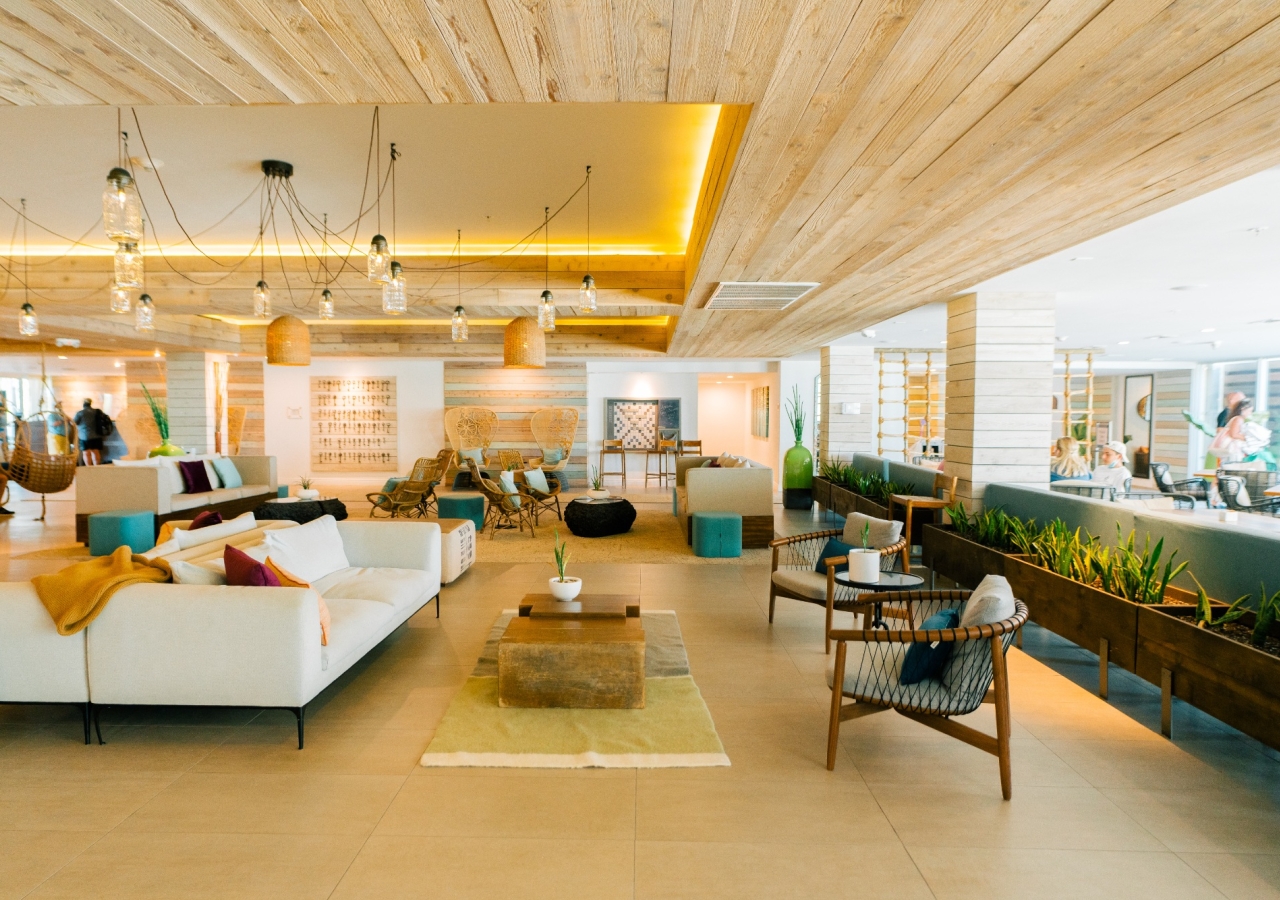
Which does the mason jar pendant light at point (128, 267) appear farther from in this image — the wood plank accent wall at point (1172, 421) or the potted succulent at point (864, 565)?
the wood plank accent wall at point (1172, 421)

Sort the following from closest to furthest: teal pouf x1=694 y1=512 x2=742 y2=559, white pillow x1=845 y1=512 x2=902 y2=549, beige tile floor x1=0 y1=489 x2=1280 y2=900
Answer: beige tile floor x1=0 y1=489 x2=1280 y2=900
white pillow x1=845 y1=512 x2=902 y2=549
teal pouf x1=694 y1=512 x2=742 y2=559

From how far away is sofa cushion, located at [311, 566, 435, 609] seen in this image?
14.1ft

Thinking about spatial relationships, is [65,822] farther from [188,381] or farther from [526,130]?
[188,381]

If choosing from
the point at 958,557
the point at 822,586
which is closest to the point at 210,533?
the point at 822,586

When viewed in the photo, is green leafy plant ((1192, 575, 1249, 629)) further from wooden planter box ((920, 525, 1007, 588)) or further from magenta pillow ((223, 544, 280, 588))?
magenta pillow ((223, 544, 280, 588))

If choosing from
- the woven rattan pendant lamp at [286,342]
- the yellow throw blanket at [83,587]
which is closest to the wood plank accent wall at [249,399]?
the woven rattan pendant lamp at [286,342]

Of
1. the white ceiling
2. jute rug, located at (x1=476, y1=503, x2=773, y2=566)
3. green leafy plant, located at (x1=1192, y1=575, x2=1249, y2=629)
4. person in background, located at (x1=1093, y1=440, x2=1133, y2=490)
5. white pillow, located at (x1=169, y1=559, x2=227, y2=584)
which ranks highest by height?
the white ceiling

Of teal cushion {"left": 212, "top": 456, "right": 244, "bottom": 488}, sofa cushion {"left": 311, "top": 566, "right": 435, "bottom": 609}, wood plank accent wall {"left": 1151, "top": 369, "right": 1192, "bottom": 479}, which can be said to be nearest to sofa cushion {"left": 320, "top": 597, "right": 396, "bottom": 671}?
sofa cushion {"left": 311, "top": 566, "right": 435, "bottom": 609}

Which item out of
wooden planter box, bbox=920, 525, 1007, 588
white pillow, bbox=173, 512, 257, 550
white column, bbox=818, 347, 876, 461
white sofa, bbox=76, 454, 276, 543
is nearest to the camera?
white pillow, bbox=173, 512, 257, 550

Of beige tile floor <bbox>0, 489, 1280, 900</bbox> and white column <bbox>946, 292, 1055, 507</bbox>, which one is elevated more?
white column <bbox>946, 292, 1055, 507</bbox>

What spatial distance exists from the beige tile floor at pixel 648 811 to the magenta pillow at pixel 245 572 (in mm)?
708

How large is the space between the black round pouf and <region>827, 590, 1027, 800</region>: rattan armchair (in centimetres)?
560

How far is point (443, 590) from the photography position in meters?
6.02

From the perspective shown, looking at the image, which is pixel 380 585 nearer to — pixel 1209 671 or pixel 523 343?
pixel 523 343
